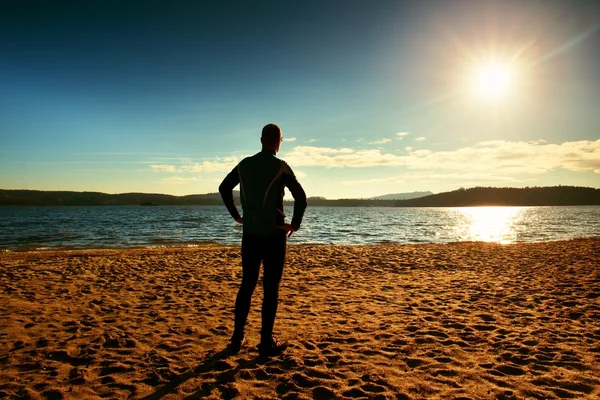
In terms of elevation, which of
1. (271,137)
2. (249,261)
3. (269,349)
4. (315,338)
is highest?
(271,137)

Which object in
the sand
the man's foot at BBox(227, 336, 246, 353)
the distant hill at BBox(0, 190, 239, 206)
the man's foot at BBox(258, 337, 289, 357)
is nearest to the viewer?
the sand

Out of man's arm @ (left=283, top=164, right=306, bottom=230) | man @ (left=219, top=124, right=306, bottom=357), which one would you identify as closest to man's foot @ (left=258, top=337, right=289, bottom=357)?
man @ (left=219, top=124, right=306, bottom=357)

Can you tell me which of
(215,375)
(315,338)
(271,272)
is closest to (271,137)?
(271,272)

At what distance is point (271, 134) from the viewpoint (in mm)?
4594

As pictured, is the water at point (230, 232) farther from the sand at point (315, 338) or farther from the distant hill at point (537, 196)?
the distant hill at point (537, 196)

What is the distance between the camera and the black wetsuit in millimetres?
4426

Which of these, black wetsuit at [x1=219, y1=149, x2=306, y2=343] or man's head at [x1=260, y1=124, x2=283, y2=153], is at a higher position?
man's head at [x1=260, y1=124, x2=283, y2=153]

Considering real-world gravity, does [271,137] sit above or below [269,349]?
above

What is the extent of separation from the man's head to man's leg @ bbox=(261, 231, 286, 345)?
1153mm

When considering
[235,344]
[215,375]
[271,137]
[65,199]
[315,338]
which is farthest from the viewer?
[65,199]

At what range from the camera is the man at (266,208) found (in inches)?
174

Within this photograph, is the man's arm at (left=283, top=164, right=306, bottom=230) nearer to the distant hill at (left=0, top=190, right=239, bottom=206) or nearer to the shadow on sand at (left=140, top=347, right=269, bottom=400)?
the shadow on sand at (left=140, top=347, right=269, bottom=400)

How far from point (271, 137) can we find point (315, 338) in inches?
127

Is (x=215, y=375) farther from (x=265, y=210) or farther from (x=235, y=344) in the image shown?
(x=265, y=210)
